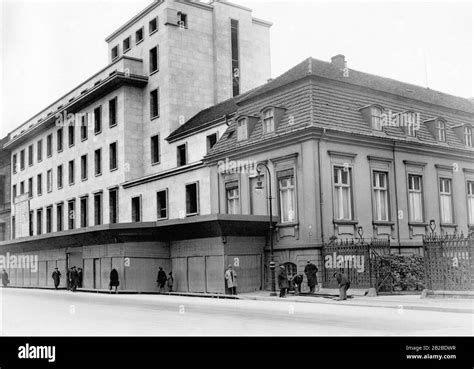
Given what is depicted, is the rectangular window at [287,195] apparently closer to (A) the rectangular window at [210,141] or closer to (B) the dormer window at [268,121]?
(B) the dormer window at [268,121]

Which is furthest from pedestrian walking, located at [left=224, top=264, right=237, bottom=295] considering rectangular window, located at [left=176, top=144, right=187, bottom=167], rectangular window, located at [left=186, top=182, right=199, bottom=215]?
rectangular window, located at [left=176, top=144, right=187, bottom=167]

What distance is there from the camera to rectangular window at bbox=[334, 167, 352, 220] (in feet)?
96.9

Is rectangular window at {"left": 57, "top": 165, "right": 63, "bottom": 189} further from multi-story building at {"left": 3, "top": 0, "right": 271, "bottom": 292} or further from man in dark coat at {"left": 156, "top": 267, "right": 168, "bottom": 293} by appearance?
man in dark coat at {"left": 156, "top": 267, "right": 168, "bottom": 293}

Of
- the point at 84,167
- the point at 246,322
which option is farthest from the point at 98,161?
the point at 246,322

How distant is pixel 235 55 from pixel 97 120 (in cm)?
1247

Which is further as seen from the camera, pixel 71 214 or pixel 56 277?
pixel 71 214

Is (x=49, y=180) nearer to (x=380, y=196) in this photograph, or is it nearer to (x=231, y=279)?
(x=231, y=279)

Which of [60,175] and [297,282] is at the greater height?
[60,175]

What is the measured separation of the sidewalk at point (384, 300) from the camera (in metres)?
19.6

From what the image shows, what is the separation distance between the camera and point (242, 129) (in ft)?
109

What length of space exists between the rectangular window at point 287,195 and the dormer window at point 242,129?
3.77m
